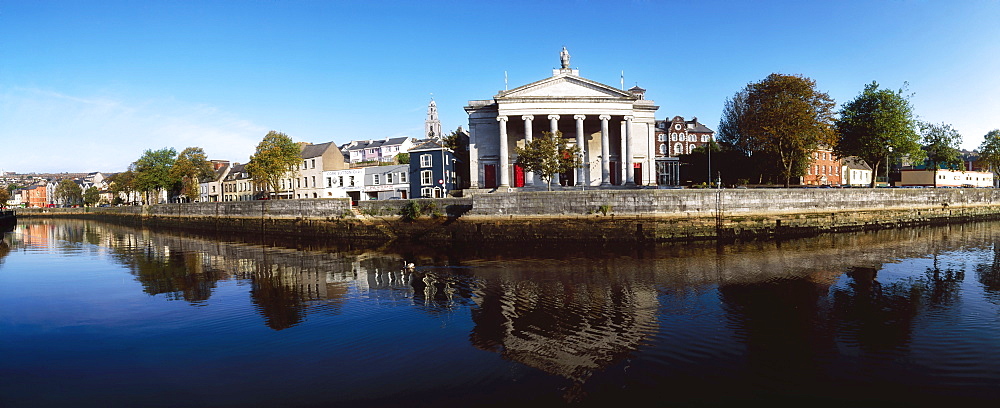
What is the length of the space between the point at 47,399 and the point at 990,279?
92.2 ft

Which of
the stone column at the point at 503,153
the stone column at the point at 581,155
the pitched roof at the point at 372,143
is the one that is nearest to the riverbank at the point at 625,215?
the stone column at the point at 581,155

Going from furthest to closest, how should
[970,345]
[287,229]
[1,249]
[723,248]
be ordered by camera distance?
[287,229] < [1,249] < [723,248] < [970,345]

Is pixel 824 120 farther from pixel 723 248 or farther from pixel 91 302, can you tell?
pixel 91 302

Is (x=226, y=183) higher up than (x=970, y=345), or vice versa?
(x=226, y=183)

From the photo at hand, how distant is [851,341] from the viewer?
11.6 metres

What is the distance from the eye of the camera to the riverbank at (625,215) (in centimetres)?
3353

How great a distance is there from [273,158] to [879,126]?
6834 centimetres

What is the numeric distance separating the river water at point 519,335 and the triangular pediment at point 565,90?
2812 cm

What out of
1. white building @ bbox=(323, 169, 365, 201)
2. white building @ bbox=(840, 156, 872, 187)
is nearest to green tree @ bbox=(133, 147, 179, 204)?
white building @ bbox=(323, 169, 365, 201)

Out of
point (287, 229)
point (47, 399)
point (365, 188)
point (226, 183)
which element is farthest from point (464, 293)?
point (226, 183)

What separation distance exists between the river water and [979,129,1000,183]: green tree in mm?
62701

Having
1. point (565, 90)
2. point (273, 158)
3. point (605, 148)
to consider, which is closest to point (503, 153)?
point (565, 90)

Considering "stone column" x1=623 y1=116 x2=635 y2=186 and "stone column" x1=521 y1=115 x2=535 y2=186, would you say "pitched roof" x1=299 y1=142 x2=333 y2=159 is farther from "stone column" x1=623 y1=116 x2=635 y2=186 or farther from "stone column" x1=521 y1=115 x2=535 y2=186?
"stone column" x1=623 y1=116 x2=635 y2=186

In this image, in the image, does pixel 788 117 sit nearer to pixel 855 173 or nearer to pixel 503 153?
pixel 503 153
